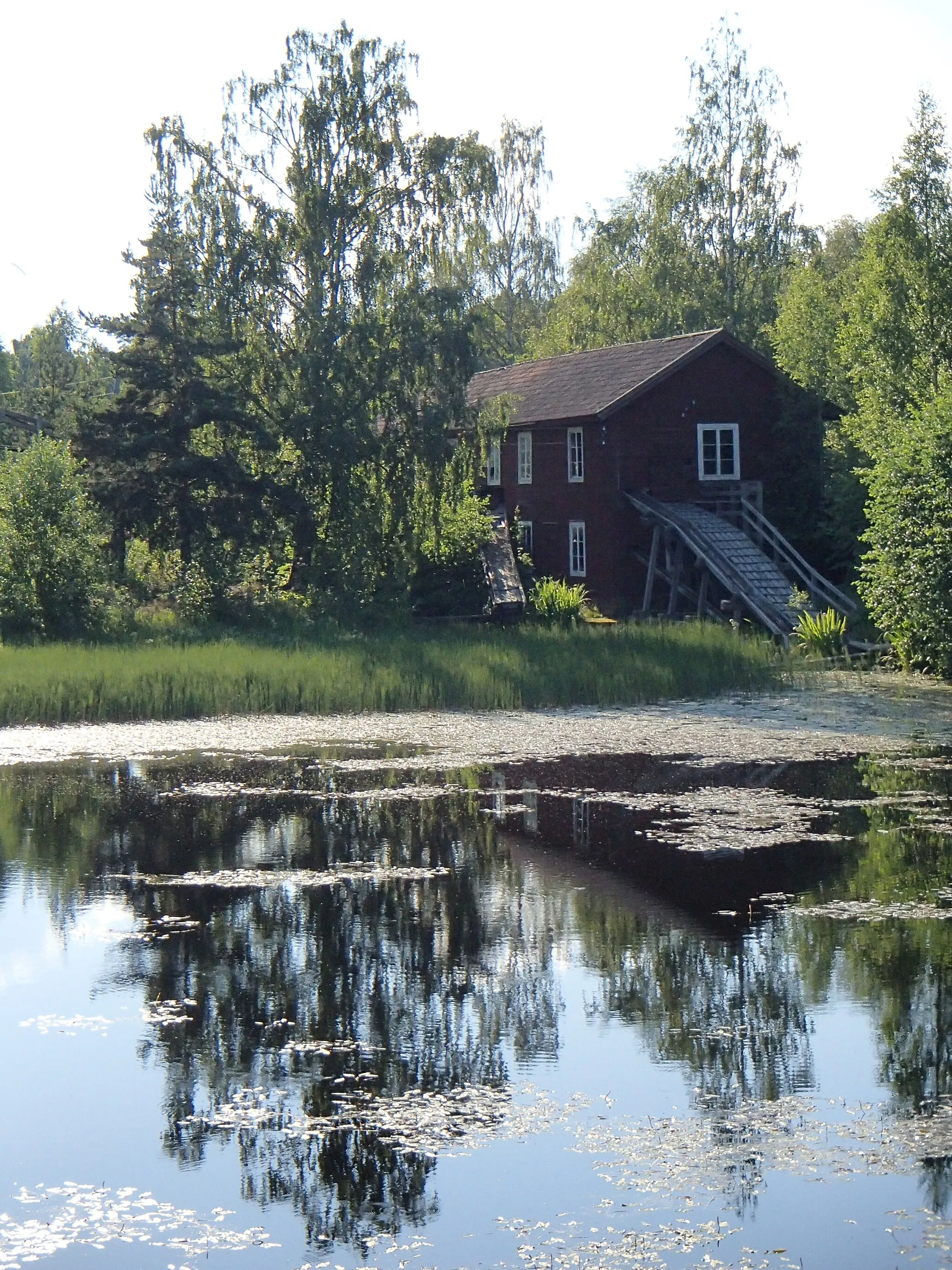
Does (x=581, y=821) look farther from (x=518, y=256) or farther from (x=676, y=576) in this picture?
(x=518, y=256)

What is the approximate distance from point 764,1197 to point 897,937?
13.5 ft

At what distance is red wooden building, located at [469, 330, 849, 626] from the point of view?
37.2 m

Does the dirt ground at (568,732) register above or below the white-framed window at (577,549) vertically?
below

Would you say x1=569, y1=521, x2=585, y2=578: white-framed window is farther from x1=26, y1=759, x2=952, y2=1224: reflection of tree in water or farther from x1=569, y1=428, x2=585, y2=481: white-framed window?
x1=26, y1=759, x2=952, y2=1224: reflection of tree in water

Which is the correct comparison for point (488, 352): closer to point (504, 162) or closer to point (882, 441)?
point (882, 441)

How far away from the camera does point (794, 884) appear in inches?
459

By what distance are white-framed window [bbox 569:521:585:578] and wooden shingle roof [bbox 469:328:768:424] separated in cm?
288

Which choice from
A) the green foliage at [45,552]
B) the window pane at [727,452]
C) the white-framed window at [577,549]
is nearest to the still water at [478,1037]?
the green foliage at [45,552]

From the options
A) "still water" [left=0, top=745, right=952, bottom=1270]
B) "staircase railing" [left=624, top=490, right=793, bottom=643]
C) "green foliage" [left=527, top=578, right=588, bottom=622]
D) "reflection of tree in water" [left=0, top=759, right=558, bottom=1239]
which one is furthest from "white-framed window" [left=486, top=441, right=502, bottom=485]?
"still water" [left=0, top=745, right=952, bottom=1270]

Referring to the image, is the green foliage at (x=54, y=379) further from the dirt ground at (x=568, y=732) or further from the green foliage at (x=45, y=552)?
the dirt ground at (x=568, y=732)

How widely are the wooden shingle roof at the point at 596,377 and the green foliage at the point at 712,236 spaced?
1347 cm

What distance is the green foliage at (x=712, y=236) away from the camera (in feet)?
181

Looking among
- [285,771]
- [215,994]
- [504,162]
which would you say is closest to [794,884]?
[215,994]

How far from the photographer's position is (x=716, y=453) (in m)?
38.2
